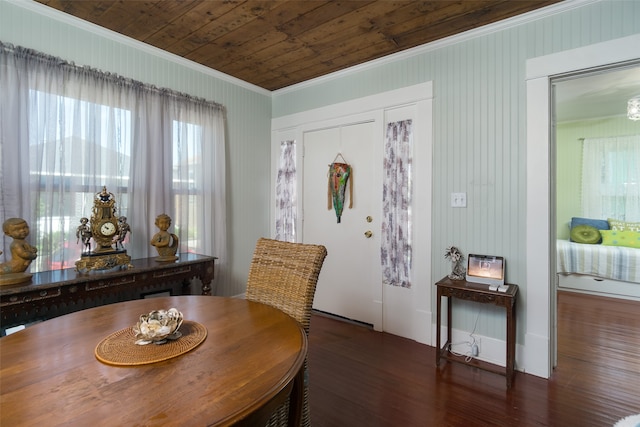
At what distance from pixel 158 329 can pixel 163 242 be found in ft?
5.54

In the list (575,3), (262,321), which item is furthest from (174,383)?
(575,3)

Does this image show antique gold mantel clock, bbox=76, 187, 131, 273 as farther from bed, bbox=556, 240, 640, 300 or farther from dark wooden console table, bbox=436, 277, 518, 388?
bed, bbox=556, 240, 640, 300

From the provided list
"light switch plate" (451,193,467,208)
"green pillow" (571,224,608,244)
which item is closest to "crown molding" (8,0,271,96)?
"light switch plate" (451,193,467,208)

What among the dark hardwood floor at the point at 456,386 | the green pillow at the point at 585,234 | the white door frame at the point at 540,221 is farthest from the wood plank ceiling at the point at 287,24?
the green pillow at the point at 585,234

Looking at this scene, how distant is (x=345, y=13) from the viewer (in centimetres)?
225

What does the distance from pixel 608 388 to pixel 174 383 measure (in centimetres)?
270

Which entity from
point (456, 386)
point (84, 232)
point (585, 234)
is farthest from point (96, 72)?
point (585, 234)

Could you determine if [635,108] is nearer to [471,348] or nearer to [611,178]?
[611,178]

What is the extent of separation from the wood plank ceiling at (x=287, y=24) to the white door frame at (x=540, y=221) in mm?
491

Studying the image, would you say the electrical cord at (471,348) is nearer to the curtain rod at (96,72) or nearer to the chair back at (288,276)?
the chair back at (288,276)

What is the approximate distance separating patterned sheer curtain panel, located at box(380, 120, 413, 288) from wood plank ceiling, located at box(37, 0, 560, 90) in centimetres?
77

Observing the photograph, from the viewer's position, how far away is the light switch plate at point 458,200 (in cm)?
254

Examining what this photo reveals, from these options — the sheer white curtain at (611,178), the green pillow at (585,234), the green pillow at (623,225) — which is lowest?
the green pillow at (585,234)

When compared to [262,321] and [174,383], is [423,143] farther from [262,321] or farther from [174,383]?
[174,383]
